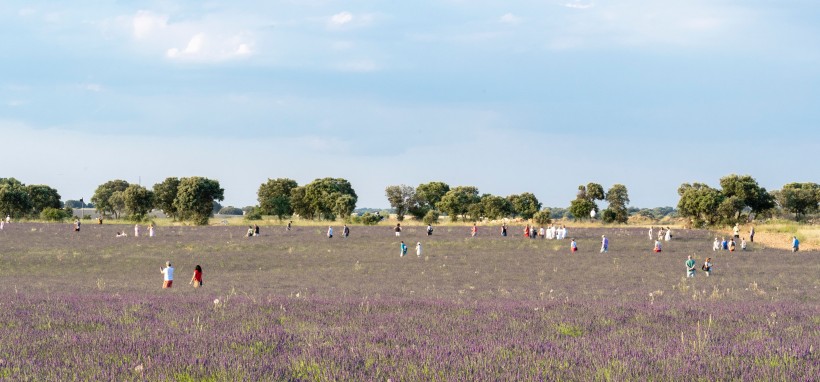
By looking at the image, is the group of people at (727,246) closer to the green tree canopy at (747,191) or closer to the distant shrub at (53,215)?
the green tree canopy at (747,191)

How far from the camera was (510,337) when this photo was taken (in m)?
8.91

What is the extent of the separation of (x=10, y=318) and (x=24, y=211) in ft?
491

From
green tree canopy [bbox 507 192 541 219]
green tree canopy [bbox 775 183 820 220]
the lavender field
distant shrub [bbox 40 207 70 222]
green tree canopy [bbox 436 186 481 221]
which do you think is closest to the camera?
the lavender field

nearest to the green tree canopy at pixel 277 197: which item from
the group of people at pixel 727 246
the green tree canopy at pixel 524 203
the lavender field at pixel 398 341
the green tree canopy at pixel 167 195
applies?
the green tree canopy at pixel 167 195

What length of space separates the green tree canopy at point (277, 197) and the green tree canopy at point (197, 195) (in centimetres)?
1114

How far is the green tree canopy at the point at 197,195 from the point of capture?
5221 inches

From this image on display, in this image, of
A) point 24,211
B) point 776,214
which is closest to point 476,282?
point 24,211

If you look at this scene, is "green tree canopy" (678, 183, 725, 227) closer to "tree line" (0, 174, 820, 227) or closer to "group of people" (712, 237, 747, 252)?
"tree line" (0, 174, 820, 227)

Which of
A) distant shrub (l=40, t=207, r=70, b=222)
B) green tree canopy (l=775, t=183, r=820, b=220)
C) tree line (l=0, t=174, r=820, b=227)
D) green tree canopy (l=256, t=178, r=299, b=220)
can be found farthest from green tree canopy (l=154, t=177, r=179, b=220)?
green tree canopy (l=775, t=183, r=820, b=220)

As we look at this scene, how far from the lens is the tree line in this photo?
121713 mm

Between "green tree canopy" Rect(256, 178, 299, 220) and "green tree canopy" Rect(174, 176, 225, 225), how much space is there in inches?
439

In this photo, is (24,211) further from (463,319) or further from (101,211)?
(463,319)

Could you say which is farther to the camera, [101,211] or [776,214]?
[101,211]

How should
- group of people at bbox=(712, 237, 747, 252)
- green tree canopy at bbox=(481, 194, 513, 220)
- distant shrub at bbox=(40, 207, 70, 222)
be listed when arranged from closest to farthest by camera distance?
1. group of people at bbox=(712, 237, 747, 252)
2. distant shrub at bbox=(40, 207, 70, 222)
3. green tree canopy at bbox=(481, 194, 513, 220)
